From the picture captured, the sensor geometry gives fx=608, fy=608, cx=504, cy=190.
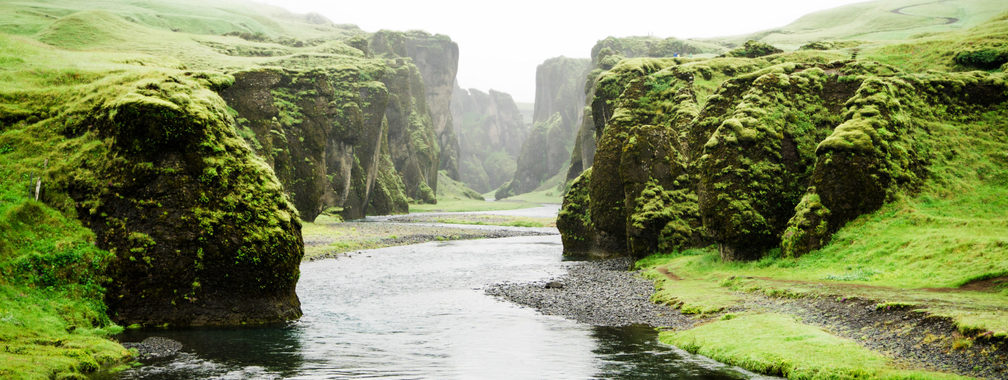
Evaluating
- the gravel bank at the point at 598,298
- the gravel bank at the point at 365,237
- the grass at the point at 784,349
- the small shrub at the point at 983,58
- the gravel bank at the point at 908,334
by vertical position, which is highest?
the small shrub at the point at 983,58

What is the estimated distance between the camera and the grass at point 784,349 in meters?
18.4

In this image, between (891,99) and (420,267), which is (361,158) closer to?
(420,267)

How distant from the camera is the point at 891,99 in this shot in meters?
39.2

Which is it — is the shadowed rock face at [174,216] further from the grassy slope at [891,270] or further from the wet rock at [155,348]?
the grassy slope at [891,270]

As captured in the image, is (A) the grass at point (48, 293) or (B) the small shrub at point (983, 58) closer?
(A) the grass at point (48, 293)

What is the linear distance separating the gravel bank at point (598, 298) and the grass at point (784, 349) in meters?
2.94

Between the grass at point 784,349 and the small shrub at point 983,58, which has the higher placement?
the small shrub at point 983,58

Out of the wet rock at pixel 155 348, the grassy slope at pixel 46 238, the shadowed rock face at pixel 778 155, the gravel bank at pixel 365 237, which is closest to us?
the grassy slope at pixel 46 238

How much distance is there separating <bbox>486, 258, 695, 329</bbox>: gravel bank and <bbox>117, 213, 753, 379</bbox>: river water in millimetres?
1447

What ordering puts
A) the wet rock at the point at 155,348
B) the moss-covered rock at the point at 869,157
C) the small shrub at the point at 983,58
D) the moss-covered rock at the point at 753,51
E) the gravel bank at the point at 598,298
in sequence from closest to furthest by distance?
1. the wet rock at the point at 155,348
2. the gravel bank at the point at 598,298
3. the moss-covered rock at the point at 869,157
4. the small shrub at the point at 983,58
5. the moss-covered rock at the point at 753,51

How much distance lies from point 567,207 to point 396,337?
40.6 metres

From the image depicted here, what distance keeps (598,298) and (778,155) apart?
1574cm

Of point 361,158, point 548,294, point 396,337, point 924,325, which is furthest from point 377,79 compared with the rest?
point 924,325

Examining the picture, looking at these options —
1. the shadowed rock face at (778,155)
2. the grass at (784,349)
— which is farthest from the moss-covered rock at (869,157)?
the grass at (784,349)
